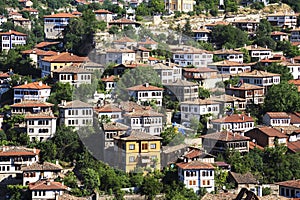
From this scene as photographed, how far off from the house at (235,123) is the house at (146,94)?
6.90 ft

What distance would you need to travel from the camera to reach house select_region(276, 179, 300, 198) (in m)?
25.8

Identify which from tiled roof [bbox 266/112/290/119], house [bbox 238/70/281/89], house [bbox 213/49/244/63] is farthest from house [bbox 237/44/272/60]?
tiled roof [bbox 266/112/290/119]

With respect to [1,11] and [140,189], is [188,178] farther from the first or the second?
[1,11]

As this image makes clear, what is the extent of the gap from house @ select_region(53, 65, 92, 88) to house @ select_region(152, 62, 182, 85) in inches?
96.4

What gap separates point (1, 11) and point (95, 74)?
1486cm

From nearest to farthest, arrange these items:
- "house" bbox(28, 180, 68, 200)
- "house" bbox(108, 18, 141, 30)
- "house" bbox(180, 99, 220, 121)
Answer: "house" bbox(28, 180, 68, 200) < "house" bbox(180, 99, 220, 121) < "house" bbox(108, 18, 141, 30)

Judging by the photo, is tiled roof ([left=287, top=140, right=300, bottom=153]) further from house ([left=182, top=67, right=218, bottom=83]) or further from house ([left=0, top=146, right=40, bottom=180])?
house ([left=0, top=146, right=40, bottom=180])

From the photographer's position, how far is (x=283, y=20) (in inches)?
1847

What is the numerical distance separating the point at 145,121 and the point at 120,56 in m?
5.93

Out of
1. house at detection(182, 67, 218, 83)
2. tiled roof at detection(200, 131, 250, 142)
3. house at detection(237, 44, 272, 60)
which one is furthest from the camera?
house at detection(237, 44, 272, 60)

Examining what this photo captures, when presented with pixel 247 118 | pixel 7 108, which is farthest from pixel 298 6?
pixel 7 108

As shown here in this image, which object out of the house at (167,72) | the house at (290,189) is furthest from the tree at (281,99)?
the house at (290,189)

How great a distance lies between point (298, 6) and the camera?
5034 centimetres

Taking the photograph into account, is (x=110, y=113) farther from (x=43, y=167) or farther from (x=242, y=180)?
(x=242, y=180)
